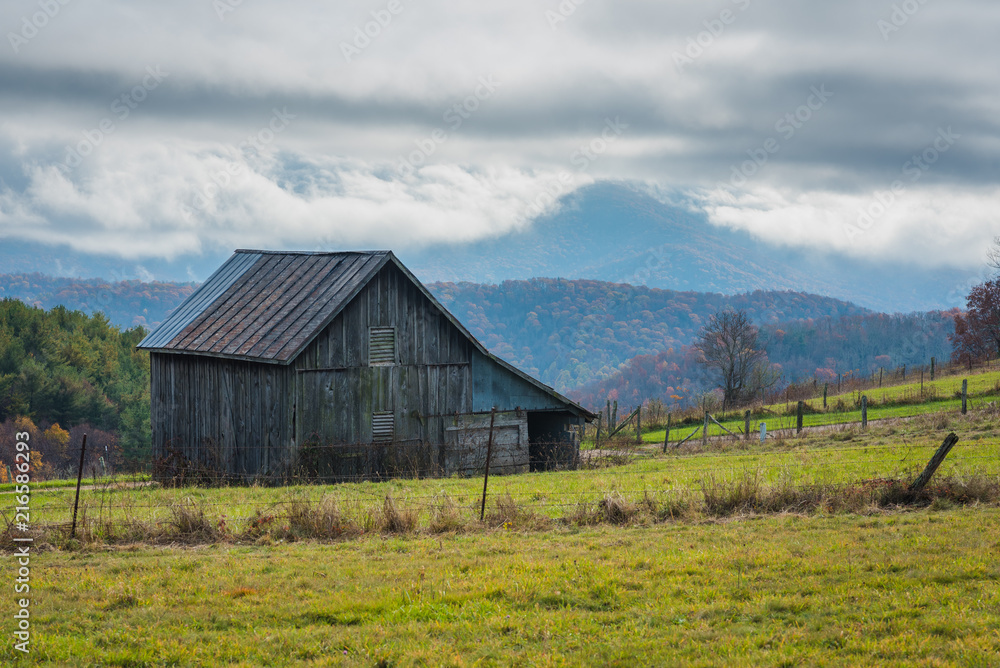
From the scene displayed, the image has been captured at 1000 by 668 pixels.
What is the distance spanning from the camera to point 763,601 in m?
8.70

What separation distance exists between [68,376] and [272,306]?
161 ft

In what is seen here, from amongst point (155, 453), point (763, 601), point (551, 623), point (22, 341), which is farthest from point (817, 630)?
point (22, 341)

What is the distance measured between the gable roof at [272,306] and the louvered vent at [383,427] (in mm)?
3507

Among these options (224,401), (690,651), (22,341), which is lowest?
(690,651)

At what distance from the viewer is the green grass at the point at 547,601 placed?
24.8 feet

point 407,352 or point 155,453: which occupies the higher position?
point 407,352

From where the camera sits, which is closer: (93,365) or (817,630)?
(817,630)

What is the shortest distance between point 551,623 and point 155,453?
79.7 feet

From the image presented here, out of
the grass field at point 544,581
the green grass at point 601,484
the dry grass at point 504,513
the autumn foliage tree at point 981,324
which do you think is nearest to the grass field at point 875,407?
the green grass at point 601,484

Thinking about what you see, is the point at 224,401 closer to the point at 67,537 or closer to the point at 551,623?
the point at 67,537

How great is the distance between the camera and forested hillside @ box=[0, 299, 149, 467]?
64.2 meters

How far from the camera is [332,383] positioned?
25.6 meters

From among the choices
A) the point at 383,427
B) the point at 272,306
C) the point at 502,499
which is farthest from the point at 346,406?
the point at 502,499

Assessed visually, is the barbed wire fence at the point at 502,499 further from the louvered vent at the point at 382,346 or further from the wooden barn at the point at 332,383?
the louvered vent at the point at 382,346
